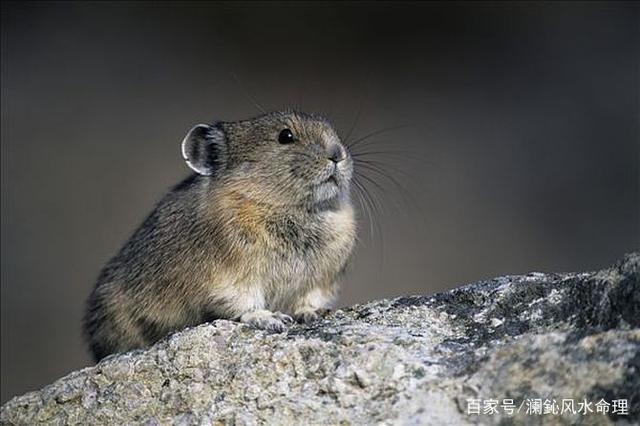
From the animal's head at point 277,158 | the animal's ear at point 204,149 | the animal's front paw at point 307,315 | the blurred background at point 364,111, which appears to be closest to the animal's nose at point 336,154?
the animal's head at point 277,158

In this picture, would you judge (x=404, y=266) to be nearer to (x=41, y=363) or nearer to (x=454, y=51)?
(x=454, y=51)

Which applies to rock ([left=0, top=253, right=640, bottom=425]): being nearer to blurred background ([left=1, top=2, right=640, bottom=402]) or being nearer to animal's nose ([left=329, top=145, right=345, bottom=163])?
animal's nose ([left=329, top=145, right=345, bottom=163])

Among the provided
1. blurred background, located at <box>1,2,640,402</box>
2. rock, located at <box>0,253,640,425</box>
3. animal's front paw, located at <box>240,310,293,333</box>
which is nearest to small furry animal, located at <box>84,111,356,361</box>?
animal's front paw, located at <box>240,310,293,333</box>

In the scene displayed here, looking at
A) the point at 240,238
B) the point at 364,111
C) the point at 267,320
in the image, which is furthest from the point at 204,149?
the point at 364,111

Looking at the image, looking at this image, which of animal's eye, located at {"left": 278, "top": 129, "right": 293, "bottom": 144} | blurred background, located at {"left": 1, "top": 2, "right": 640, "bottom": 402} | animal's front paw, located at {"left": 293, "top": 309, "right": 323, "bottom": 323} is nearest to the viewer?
animal's front paw, located at {"left": 293, "top": 309, "right": 323, "bottom": 323}

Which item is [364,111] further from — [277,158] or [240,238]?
[240,238]

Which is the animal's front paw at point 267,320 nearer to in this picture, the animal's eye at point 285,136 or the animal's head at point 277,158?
the animal's head at point 277,158
